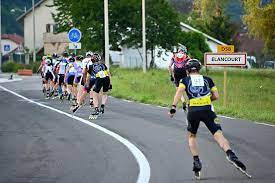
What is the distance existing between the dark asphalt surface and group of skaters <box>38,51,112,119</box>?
2.40ft

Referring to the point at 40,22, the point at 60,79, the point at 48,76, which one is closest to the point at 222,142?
the point at 60,79

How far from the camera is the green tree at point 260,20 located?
41062 millimetres

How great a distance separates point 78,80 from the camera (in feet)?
83.6

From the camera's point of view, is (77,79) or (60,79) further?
(60,79)

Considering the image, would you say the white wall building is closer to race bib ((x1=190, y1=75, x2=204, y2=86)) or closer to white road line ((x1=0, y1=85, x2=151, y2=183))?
white road line ((x1=0, y1=85, x2=151, y2=183))

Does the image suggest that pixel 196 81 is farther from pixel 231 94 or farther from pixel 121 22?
pixel 121 22

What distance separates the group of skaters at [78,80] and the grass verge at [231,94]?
2714 millimetres

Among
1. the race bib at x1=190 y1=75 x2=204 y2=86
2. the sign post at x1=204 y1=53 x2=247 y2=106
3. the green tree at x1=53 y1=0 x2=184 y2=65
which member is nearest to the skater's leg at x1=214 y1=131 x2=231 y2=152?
the race bib at x1=190 y1=75 x2=204 y2=86

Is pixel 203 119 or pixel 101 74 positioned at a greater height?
pixel 101 74

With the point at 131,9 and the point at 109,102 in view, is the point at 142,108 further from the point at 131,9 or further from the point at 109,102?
the point at 131,9

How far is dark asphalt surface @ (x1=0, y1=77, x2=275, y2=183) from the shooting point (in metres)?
10.8

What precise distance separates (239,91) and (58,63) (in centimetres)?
834

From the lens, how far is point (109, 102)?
2695cm

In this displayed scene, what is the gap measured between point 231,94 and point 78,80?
765cm
